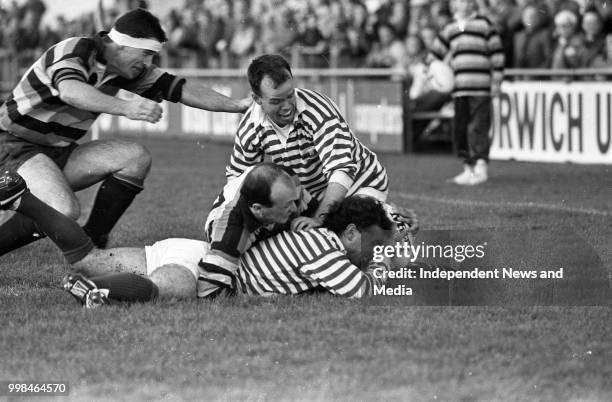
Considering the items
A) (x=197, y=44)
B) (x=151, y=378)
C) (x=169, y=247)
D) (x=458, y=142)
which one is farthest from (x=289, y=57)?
(x=151, y=378)

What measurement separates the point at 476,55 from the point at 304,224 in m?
6.98

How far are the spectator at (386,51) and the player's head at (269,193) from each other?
1082cm

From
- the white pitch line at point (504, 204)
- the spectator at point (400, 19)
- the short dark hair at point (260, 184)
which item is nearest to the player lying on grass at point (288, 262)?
the short dark hair at point (260, 184)

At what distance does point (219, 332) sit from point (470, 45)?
784 cm

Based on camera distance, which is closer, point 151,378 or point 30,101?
point 151,378

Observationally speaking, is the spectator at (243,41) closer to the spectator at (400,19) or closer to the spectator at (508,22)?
the spectator at (400,19)

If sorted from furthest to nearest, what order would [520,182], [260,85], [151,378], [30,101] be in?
[520,182]
[30,101]
[260,85]
[151,378]

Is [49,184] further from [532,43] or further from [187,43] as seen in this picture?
[187,43]

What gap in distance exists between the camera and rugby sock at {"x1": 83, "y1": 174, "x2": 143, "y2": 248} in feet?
24.1

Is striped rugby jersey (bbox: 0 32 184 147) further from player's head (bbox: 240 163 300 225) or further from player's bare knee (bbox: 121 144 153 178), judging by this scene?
player's head (bbox: 240 163 300 225)

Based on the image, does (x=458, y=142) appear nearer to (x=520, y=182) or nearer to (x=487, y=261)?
(x=520, y=182)

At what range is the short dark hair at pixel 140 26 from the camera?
22.7ft

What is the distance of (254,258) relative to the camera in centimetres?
611

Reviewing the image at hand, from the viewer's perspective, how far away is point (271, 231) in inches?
243
